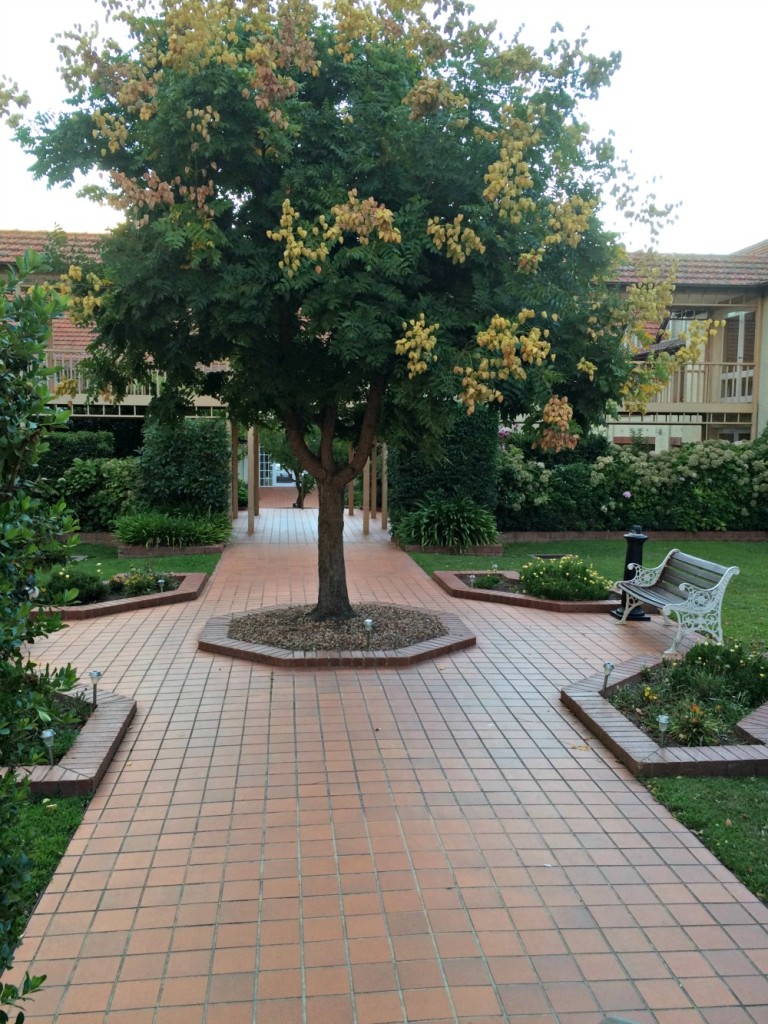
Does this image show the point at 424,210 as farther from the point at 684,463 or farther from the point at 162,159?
the point at 684,463

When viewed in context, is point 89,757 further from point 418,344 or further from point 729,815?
point 729,815

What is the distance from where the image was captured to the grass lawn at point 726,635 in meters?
4.44

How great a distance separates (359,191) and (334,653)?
12.9ft

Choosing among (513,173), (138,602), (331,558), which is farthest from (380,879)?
(138,602)

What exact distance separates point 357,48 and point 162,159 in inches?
77.3

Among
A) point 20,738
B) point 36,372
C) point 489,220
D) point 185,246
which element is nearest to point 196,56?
point 185,246

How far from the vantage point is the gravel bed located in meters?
8.06

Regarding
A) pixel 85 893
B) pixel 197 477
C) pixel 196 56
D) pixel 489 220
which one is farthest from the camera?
pixel 197 477

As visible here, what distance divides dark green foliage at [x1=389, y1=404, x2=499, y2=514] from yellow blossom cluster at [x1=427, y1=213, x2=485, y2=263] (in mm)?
8867

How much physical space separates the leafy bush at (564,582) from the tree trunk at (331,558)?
9.21 ft

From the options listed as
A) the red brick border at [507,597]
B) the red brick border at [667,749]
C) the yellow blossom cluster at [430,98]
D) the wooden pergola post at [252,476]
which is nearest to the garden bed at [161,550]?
the wooden pergola post at [252,476]

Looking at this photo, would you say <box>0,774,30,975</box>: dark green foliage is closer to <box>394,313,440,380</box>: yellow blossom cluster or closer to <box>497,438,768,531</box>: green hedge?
<box>394,313,440,380</box>: yellow blossom cluster

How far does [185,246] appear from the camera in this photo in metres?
6.69

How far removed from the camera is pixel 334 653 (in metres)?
7.71
